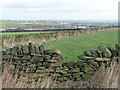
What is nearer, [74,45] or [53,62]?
[53,62]

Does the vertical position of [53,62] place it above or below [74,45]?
above

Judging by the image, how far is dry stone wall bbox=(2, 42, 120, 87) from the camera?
1148 cm

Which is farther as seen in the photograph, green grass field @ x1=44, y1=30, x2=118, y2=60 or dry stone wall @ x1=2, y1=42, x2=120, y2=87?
green grass field @ x1=44, y1=30, x2=118, y2=60

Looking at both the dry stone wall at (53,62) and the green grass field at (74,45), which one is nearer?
the dry stone wall at (53,62)

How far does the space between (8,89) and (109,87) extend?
2.41 meters

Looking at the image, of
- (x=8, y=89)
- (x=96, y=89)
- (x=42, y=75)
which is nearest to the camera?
(x=8, y=89)

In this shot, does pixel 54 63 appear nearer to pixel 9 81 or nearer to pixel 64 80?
pixel 64 80

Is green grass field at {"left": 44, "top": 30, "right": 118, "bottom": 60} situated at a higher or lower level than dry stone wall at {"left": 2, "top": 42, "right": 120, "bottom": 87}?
lower

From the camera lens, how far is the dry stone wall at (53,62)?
1148cm

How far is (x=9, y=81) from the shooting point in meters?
8.65

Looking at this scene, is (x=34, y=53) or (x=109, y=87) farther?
(x=34, y=53)

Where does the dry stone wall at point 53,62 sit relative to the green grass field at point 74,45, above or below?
above


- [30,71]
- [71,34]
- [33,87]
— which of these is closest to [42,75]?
[30,71]

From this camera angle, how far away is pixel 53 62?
11.7 m
